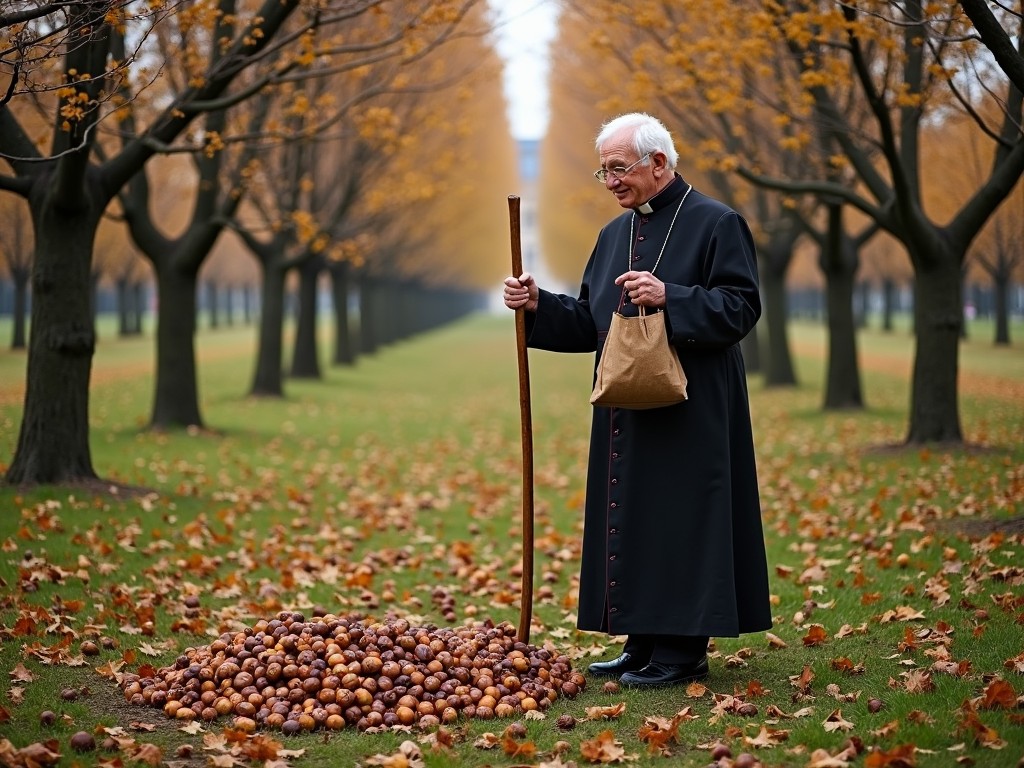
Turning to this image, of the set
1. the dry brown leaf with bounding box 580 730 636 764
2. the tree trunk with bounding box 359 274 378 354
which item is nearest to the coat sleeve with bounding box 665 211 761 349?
the dry brown leaf with bounding box 580 730 636 764

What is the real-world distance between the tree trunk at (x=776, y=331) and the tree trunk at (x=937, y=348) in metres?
9.59

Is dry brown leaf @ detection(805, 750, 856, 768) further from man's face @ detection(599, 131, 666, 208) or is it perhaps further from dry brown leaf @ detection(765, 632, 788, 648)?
man's face @ detection(599, 131, 666, 208)

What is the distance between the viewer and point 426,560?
8.68 metres

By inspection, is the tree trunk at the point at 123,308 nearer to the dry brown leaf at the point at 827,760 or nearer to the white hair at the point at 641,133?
the white hair at the point at 641,133

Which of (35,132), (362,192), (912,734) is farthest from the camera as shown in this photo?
(362,192)

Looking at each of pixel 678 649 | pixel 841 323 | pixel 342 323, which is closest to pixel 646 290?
pixel 678 649

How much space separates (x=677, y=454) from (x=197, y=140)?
11.0 m

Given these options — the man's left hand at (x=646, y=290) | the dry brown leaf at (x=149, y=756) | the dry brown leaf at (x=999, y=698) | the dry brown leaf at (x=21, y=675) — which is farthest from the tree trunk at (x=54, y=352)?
the dry brown leaf at (x=999, y=698)

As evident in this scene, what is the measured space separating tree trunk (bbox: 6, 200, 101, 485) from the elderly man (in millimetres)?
5747

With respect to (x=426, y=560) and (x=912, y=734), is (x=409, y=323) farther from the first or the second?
(x=912, y=734)

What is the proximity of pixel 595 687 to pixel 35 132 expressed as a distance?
13278 mm

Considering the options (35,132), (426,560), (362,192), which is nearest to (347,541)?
(426,560)

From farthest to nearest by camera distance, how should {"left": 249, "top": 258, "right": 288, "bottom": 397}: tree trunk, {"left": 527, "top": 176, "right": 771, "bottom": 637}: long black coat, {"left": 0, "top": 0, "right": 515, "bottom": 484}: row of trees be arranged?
1. {"left": 249, "top": 258, "right": 288, "bottom": 397}: tree trunk
2. {"left": 0, "top": 0, "right": 515, "bottom": 484}: row of trees
3. {"left": 527, "top": 176, "right": 771, "bottom": 637}: long black coat

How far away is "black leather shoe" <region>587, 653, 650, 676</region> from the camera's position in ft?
17.4
